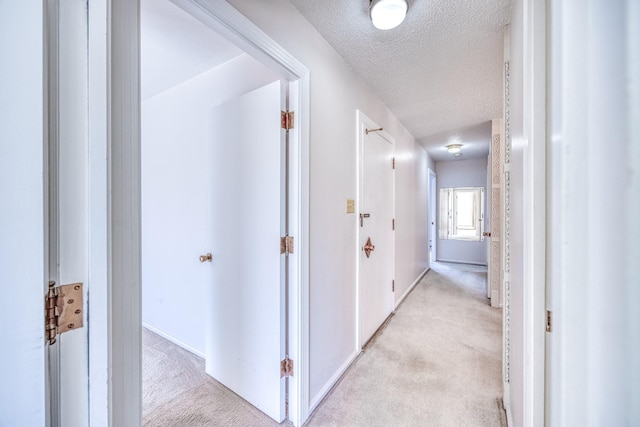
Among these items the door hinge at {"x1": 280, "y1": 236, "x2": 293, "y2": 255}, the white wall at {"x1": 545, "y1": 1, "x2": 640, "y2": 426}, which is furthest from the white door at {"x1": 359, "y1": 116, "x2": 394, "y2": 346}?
the white wall at {"x1": 545, "y1": 1, "x2": 640, "y2": 426}

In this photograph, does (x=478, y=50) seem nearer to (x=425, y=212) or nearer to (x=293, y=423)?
(x=293, y=423)

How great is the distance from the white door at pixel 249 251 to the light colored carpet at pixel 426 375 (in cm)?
46

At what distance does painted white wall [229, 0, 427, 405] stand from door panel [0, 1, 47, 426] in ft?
2.73

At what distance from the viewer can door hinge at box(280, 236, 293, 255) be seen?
149 centimetres

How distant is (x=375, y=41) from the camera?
174cm

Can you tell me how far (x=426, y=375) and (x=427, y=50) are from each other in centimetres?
240

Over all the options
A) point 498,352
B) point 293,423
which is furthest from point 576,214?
point 498,352

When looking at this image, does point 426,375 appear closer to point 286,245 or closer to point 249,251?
point 286,245

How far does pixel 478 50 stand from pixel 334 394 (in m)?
2.62

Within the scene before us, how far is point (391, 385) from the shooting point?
183cm

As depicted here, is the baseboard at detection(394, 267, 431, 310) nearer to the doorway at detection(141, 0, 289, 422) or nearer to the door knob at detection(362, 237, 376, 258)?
the door knob at detection(362, 237, 376, 258)

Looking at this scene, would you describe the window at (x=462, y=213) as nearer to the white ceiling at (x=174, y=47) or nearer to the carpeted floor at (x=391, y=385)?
the carpeted floor at (x=391, y=385)

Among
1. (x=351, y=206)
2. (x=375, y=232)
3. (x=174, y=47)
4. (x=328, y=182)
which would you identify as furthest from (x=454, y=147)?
(x=174, y=47)

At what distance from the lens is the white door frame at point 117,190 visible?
1.94ft
